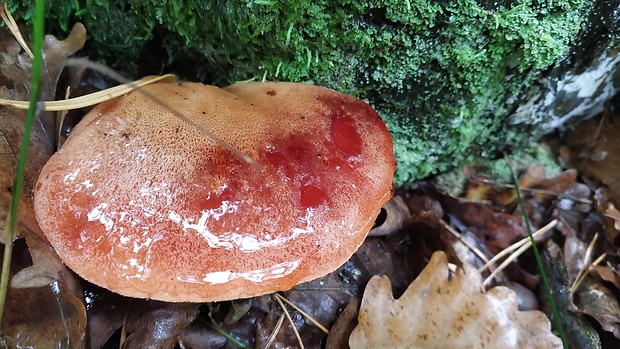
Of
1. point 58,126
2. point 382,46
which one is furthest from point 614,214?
point 58,126

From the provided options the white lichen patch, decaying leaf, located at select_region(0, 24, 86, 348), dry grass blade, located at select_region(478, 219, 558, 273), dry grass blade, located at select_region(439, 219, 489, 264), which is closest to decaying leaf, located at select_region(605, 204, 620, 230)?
dry grass blade, located at select_region(478, 219, 558, 273)

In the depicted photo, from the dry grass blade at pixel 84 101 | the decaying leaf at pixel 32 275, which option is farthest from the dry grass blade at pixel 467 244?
the decaying leaf at pixel 32 275

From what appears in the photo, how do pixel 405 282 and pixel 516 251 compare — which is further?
pixel 516 251

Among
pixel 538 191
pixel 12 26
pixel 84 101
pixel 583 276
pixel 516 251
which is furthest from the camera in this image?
pixel 538 191

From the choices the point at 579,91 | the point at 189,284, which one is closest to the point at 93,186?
the point at 189,284

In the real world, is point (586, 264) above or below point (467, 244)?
above

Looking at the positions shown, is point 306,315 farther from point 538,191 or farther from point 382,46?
point 538,191

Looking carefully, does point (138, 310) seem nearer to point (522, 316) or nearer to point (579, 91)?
point (522, 316)
